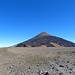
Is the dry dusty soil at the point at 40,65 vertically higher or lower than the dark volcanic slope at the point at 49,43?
lower

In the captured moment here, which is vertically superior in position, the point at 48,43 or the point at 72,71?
the point at 48,43

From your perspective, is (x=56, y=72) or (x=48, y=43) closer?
(x=56, y=72)

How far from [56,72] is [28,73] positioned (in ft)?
5.62

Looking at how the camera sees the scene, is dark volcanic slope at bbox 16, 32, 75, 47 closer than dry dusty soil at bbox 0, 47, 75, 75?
No

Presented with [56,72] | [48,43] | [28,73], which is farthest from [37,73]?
[48,43]

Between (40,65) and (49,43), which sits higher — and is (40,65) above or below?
below

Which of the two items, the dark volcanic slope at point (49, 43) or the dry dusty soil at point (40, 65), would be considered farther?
the dark volcanic slope at point (49, 43)

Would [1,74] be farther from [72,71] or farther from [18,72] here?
[72,71]

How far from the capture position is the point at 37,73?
876cm

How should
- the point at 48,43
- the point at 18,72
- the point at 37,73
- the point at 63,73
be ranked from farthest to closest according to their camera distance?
the point at 48,43 < the point at 18,72 < the point at 37,73 < the point at 63,73

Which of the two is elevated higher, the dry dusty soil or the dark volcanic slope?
the dark volcanic slope

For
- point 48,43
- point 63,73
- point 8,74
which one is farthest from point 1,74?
point 48,43

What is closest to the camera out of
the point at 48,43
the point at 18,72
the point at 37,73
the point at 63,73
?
the point at 63,73

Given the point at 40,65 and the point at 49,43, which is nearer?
the point at 40,65
